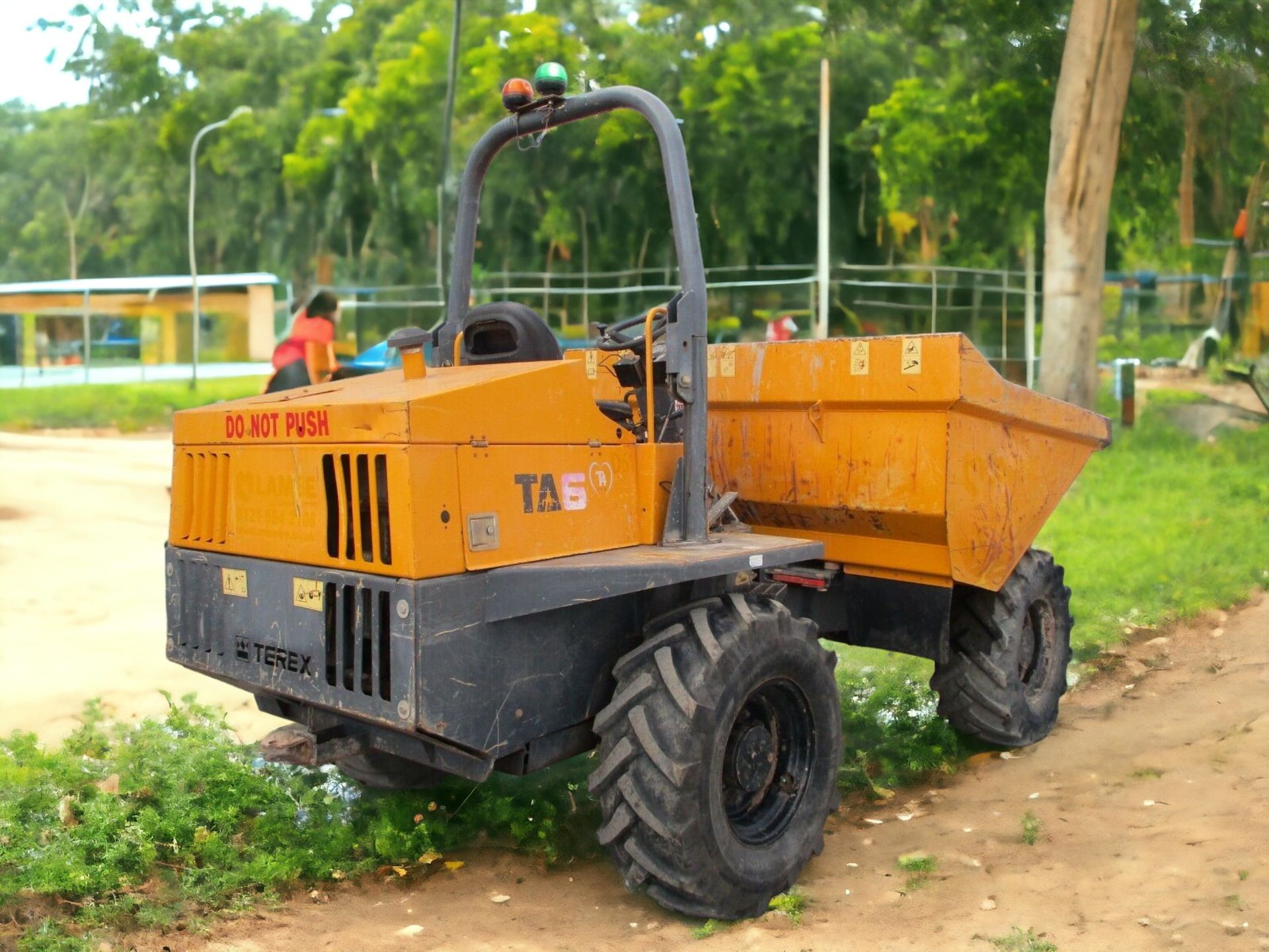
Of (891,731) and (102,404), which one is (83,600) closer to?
(891,731)

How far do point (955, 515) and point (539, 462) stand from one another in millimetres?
1987

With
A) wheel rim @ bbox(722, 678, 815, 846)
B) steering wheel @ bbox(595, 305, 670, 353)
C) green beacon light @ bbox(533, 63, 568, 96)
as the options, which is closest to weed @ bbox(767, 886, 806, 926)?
wheel rim @ bbox(722, 678, 815, 846)

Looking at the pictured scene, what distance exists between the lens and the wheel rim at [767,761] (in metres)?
4.24

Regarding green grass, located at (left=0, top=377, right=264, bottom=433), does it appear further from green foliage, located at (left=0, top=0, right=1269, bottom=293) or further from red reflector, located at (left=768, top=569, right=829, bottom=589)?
red reflector, located at (left=768, top=569, right=829, bottom=589)

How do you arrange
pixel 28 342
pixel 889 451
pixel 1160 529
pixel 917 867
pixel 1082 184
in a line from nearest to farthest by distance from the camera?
pixel 917 867, pixel 889 451, pixel 1160 529, pixel 1082 184, pixel 28 342

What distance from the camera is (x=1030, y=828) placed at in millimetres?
4770

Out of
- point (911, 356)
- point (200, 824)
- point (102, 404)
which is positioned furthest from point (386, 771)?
point (102, 404)

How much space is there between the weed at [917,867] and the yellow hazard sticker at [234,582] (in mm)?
2532

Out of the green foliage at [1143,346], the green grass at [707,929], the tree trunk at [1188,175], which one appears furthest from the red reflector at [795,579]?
the green foliage at [1143,346]

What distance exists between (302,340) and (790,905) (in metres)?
7.06

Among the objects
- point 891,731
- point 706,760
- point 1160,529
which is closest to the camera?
point 706,760

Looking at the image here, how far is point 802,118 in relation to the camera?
1030 inches

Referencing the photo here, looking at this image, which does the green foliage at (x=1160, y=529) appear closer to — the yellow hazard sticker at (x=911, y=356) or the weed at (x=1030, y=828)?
the weed at (x=1030, y=828)

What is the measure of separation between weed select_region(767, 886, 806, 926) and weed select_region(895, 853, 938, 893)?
0.42m
